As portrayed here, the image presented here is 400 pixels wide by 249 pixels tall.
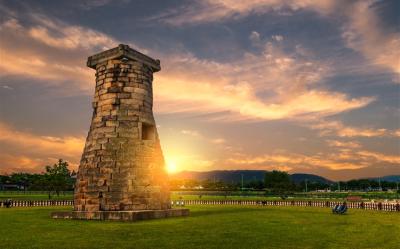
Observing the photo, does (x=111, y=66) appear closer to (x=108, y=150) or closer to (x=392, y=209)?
(x=108, y=150)

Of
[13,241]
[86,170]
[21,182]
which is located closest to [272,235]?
[13,241]

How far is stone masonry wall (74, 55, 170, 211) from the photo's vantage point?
21406 mm

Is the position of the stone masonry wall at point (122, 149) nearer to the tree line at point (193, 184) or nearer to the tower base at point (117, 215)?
the tower base at point (117, 215)

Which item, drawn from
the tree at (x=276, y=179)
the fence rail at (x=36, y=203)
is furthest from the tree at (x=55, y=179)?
the tree at (x=276, y=179)

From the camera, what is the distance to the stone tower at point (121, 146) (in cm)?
2138

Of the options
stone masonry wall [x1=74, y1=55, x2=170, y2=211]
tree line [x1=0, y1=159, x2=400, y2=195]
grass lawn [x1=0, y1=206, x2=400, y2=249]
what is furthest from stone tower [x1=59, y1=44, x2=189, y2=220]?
tree line [x1=0, y1=159, x2=400, y2=195]

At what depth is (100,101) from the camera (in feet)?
76.6

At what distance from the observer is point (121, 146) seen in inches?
869

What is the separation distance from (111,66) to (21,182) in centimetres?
12364

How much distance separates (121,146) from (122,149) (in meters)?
0.19

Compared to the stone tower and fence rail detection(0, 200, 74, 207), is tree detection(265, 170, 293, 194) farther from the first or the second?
the stone tower

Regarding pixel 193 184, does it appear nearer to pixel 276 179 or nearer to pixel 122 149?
pixel 276 179

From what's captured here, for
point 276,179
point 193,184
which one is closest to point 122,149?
point 276,179

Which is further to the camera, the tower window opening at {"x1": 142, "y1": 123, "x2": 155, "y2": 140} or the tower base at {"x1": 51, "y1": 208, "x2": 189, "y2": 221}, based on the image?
the tower window opening at {"x1": 142, "y1": 123, "x2": 155, "y2": 140}
